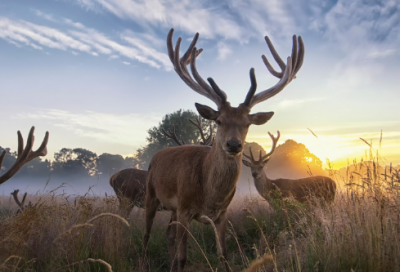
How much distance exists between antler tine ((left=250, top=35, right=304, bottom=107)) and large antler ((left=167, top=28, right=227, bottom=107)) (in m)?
0.61

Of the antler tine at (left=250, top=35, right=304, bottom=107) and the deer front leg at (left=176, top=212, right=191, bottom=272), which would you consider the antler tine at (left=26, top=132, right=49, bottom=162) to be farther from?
the antler tine at (left=250, top=35, right=304, bottom=107)

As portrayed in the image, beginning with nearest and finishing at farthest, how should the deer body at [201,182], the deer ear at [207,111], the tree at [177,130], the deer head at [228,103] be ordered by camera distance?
the deer head at [228,103], the deer body at [201,182], the deer ear at [207,111], the tree at [177,130]

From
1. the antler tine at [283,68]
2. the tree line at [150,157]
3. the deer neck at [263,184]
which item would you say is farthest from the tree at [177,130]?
the antler tine at [283,68]

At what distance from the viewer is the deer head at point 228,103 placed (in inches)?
156

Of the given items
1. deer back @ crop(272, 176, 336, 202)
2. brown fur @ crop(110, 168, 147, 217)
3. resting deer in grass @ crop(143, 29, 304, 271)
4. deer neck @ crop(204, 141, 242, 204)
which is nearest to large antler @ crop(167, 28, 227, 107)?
resting deer in grass @ crop(143, 29, 304, 271)

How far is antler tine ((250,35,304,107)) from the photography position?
4.91m

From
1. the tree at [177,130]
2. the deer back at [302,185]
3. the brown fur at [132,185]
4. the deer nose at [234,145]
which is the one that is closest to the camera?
the deer nose at [234,145]

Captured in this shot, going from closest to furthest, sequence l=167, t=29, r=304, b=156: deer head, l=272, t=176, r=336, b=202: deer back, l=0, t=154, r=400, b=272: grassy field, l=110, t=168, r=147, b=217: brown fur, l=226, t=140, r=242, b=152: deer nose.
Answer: l=0, t=154, r=400, b=272: grassy field
l=226, t=140, r=242, b=152: deer nose
l=167, t=29, r=304, b=156: deer head
l=110, t=168, r=147, b=217: brown fur
l=272, t=176, r=336, b=202: deer back

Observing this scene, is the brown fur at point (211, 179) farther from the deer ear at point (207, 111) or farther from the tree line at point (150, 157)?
the tree line at point (150, 157)

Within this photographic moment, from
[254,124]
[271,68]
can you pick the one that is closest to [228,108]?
[254,124]

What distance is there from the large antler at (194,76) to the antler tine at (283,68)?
2.00ft

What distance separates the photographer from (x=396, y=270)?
2.55 meters

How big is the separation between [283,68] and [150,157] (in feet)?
110

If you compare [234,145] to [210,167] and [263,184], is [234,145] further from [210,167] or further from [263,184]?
[263,184]
